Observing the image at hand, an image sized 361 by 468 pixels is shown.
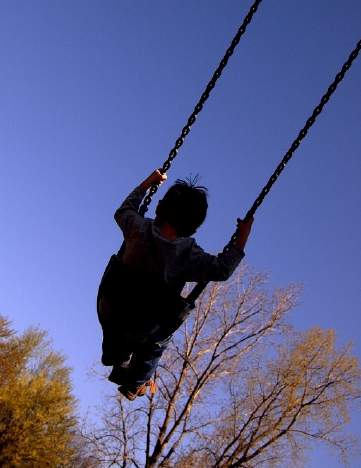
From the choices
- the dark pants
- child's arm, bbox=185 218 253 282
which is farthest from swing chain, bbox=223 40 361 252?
the dark pants

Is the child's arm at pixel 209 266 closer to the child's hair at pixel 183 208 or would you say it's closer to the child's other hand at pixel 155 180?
the child's hair at pixel 183 208

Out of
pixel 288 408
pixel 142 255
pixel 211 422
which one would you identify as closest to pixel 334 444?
pixel 288 408

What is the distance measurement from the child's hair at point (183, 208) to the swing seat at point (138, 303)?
29cm

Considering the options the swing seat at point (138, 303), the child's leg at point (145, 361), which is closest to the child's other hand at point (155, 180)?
the swing seat at point (138, 303)

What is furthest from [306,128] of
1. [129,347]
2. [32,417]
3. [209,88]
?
[32,417]

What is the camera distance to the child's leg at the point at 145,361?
2572 mm

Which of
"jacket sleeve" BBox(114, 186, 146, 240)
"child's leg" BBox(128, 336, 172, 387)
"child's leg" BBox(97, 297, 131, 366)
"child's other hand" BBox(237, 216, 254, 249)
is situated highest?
"child's other hand" BBox(237, 216, 254, 249)

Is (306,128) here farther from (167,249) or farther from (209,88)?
(167,249)

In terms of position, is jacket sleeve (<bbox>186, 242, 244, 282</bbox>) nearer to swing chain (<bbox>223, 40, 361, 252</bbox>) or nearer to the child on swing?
the child on swing

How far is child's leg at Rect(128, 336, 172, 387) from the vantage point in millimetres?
2572

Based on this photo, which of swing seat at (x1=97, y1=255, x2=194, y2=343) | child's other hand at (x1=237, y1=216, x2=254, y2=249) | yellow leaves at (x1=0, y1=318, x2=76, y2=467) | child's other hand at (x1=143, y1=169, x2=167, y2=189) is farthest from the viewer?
yellow leaves at (x1=0, y1=318, x2=76, y2=467)

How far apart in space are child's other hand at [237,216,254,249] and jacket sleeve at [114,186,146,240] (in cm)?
53

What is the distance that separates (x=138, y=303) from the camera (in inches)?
91.5

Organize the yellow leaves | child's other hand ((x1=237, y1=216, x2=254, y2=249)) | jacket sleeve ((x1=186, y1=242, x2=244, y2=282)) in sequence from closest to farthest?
1. jacket sleeve ((x1=186, y1=242, x2=244, y2=282))
2. child's other hand ((x1=237, y1=216, x2=254, y2=249))
3. the yellow leaves
